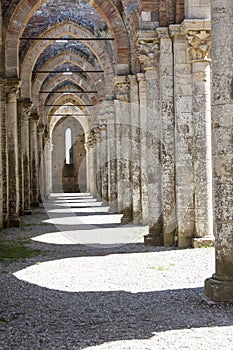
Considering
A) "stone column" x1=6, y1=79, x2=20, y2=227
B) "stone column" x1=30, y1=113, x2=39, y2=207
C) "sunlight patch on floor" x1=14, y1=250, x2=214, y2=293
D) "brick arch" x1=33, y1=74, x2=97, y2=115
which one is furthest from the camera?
"brick arch" x1=33, y1=74, x2=97, y2=115

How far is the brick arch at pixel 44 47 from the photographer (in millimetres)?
23734

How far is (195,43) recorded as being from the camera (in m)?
10.6

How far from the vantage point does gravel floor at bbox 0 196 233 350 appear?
5145 millimetres

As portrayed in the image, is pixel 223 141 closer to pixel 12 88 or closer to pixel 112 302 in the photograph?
pixel 112 302

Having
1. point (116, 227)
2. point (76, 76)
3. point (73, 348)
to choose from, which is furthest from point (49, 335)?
point (76, 76)

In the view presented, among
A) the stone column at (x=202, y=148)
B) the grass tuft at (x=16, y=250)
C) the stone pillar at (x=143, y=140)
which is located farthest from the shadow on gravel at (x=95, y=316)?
the stone pillar at (x=143, y=140)

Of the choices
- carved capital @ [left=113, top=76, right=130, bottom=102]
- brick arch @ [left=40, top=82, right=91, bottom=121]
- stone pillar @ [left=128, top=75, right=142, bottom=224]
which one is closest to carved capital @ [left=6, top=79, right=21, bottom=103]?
carved capital @ [left=113, top=76, right=130, bottom=102]

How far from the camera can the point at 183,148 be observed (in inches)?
442

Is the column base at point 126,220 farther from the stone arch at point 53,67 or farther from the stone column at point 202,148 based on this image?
the stone arch at point 53,67

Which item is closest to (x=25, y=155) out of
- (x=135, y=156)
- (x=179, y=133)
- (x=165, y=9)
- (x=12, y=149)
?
(x=12, y=149)

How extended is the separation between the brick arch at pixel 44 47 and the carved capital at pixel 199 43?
1352 centimetres

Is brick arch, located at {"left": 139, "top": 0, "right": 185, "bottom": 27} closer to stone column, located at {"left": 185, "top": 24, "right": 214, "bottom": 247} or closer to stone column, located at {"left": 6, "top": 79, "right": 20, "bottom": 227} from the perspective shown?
stone column, located at {"left": 185, "top": 24, "right": 214, "bottom": 247}

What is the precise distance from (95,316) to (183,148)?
5.70 metres

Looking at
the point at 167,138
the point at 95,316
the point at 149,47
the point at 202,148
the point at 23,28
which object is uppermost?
the point at 23,28
